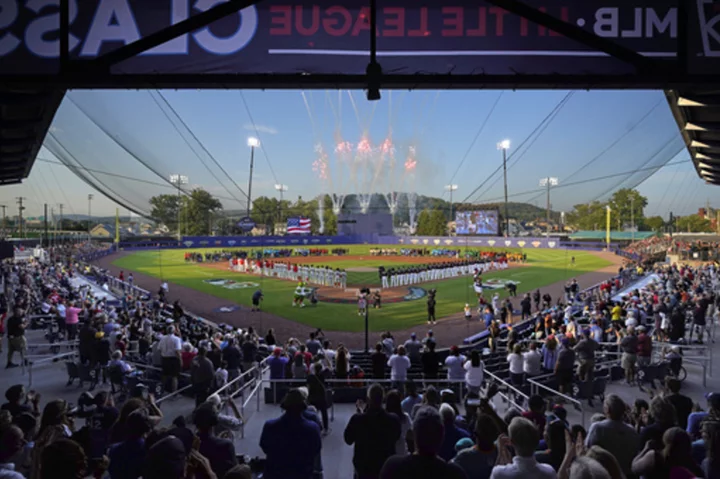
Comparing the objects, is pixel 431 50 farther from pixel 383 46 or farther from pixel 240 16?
pixel 240 16

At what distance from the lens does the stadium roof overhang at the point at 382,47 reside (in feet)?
13.2

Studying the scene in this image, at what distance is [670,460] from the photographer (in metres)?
3.41

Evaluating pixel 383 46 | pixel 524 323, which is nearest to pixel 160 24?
pixel 383 46

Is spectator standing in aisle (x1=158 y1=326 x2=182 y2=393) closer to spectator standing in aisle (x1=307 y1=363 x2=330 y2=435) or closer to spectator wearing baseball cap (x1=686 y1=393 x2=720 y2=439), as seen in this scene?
spectator standing in aisle (x1=307 y1=363 x2=330 y2=435)

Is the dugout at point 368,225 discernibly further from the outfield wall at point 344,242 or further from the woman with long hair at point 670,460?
the woman with long hair at point 670,460

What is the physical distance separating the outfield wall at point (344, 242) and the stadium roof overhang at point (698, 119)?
167 feet

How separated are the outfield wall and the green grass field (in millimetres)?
9158

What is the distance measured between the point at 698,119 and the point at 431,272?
83.8 ft

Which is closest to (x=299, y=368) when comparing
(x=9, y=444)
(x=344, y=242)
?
(x=9, y=444)

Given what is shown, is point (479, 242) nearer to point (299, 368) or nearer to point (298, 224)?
point (298, 224)

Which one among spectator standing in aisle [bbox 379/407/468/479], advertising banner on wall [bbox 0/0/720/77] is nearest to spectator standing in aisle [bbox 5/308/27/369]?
advertising banner on wall [bbox 0/0/720/77]

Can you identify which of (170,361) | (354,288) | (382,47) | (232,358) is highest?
(382,47)

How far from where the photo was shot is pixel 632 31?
417 centimetres

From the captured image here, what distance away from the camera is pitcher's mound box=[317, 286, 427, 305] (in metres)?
26.4
